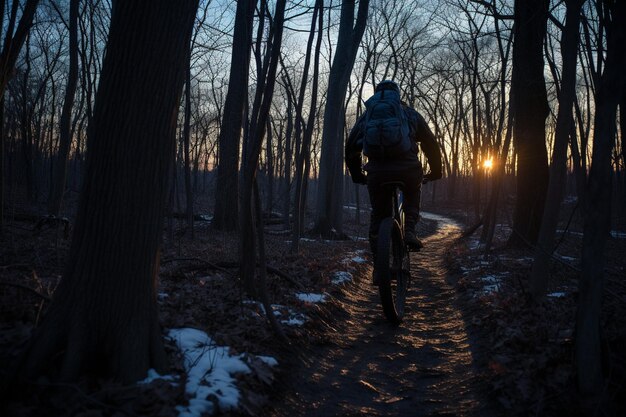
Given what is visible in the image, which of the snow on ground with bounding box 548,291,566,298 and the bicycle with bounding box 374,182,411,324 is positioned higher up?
the bicycle with bounding box 374,182,411,324

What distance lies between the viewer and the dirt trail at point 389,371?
2574 mm

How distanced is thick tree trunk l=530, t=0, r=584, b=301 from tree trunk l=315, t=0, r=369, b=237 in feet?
22.8

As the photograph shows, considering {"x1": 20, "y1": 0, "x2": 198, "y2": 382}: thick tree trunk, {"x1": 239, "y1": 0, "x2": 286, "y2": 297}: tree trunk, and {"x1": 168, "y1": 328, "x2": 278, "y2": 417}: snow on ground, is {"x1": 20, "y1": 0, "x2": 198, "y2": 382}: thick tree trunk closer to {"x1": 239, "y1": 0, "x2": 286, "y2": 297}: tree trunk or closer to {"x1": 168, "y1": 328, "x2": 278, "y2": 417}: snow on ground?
{"x1": 168, "y1": 328, "x2": 278, "y2": 417}: snow on ground

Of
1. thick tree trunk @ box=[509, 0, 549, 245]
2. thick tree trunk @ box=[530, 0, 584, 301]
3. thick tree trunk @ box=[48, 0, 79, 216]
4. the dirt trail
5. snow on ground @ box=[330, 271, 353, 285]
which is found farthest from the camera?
thick tree trunk @ box=[48, 0, 79, 216]

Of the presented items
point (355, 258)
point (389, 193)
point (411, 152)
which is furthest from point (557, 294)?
point (355, 258)

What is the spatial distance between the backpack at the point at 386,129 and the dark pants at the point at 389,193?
0.67ft

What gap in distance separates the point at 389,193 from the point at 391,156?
1.47ft

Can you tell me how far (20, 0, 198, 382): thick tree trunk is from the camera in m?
2.21

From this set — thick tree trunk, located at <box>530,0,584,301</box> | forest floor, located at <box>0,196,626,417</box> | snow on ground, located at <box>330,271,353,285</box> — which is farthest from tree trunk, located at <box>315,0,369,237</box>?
thick tree trunk, located at <box>530,0,584,301</box>

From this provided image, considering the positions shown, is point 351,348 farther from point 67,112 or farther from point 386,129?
point 67,112

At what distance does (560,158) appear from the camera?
382 centimetres

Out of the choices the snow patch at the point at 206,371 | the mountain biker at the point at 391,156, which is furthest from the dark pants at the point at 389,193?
the snow patch at the point at 206,371

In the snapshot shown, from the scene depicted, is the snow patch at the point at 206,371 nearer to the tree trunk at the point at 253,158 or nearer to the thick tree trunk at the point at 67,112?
the tree trunk at the point at 253,158

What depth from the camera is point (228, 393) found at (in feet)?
7.48
